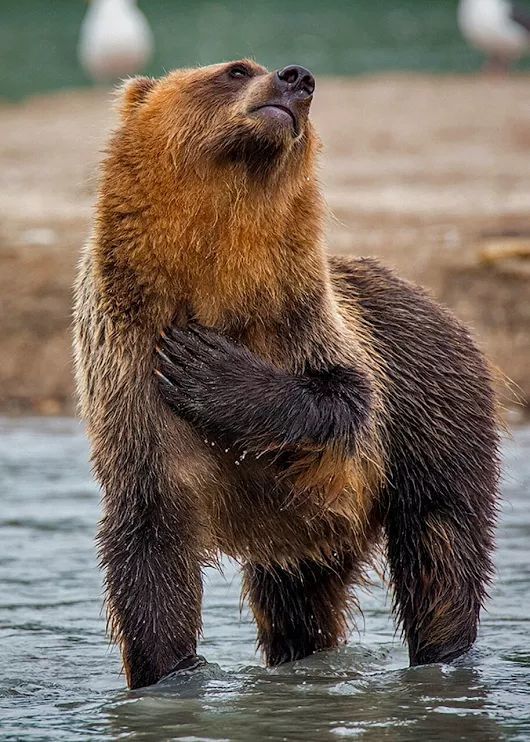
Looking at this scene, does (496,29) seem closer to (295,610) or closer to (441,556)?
(295,610)

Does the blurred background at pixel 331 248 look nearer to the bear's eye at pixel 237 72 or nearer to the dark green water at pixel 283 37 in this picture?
the dark green water at pixel 283 37

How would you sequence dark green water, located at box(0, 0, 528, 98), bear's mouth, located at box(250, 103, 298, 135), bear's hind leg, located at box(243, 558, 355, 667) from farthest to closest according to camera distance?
dark green water, located at box(0, 0, 528, 98) < bear's hind leg, located at box(243, 558, 355, 667) < bear's mouth, located at box(250, 103, 298, 135)

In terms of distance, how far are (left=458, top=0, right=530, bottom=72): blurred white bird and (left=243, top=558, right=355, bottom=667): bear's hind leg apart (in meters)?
14.3

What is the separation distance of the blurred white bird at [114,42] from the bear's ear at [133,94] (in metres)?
14.5

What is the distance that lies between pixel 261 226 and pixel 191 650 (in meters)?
1.35

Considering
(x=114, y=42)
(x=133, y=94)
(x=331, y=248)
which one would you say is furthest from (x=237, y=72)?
(x=114, y=42)

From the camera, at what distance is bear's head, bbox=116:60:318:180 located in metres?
4.92

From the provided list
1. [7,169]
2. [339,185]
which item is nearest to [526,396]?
[339,185]

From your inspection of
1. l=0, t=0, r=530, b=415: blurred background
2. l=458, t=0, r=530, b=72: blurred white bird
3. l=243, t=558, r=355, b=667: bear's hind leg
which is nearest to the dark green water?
l=0, t=0, r=530, b=415: blurred background

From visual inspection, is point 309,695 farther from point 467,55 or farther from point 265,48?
point 467,55

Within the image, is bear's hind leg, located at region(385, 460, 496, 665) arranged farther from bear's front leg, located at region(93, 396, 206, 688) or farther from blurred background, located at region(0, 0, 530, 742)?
bear's front leg, located at region(93, 396, 206, 688)

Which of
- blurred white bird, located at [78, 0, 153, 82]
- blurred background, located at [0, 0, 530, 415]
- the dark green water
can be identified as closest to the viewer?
blurred background, located at [0, 0, 530, 415]

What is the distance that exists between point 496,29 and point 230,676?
1490 centimetres

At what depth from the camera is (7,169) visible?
1544 cm
